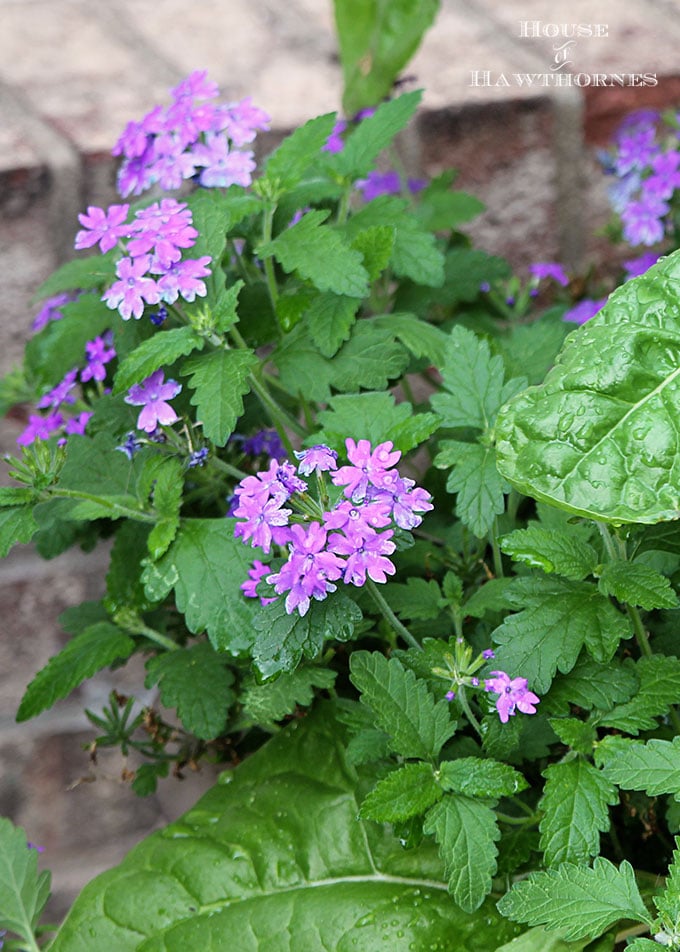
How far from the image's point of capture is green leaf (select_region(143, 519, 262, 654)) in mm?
967

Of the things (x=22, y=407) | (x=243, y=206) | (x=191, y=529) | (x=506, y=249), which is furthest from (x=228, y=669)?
(x=506, y=249)

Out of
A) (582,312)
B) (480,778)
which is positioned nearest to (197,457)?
(480,778)

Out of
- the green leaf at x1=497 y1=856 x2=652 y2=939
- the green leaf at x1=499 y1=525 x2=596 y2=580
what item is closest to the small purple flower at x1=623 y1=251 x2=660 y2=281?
the green leaf at x1=499 y1=525 x2=596 y2=580

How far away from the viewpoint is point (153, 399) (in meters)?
1.02

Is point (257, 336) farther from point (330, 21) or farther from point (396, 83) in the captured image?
point (330, 21)

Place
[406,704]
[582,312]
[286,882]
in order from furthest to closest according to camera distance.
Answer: [582,312]
[286,882]
[406,704]

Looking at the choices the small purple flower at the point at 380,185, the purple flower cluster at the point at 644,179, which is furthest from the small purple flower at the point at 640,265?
the small purple flower at the point at 380,185

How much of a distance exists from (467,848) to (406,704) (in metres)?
0.12

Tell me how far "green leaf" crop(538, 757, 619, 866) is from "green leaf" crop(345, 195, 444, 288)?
1.74 ft

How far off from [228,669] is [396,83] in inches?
34.4

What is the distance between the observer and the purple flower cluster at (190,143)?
3.67 feet

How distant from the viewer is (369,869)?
3.27ft

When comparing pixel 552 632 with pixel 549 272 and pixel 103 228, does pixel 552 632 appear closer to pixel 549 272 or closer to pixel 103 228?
pixel 103 228

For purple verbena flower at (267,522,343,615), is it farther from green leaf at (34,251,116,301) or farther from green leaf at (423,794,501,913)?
green leaf at (34,251,116,301)
